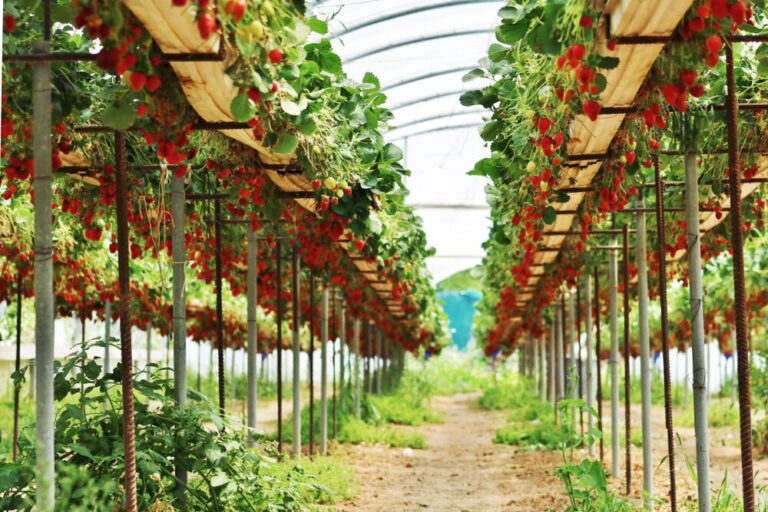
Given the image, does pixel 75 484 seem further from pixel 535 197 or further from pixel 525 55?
pixel 535 197

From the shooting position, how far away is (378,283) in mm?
→ 13336

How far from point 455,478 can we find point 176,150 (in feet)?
24.8

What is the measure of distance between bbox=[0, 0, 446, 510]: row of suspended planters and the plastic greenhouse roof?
0.92 meters

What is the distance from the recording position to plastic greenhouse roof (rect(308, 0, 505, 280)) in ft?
41.3

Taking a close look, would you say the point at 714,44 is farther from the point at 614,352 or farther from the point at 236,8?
the point at 614,352

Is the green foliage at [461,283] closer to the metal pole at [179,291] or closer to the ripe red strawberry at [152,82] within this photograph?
the metal pole at [179,291]

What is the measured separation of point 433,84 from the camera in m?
16.6

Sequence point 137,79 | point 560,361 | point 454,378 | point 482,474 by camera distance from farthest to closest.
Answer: point 454,378
point 560,361
point 482,474
point 137,79

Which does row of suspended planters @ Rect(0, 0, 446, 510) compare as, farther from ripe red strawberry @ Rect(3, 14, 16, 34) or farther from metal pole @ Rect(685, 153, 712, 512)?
metal pole @ Rect(685, 153, 712, 512)

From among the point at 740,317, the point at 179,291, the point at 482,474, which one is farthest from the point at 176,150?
the point at 482,474

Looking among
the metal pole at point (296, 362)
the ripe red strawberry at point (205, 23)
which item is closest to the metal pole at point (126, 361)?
the ripe red strawberry at point (205, 23)

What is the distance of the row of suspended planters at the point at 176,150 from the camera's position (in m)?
4.00

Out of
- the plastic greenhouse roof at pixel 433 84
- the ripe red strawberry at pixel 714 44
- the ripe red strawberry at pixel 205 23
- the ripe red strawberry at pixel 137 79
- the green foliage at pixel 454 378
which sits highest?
the plastic greenhouse roof at pixel 433 84

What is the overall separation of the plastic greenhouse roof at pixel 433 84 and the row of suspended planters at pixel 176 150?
3.02 feet
